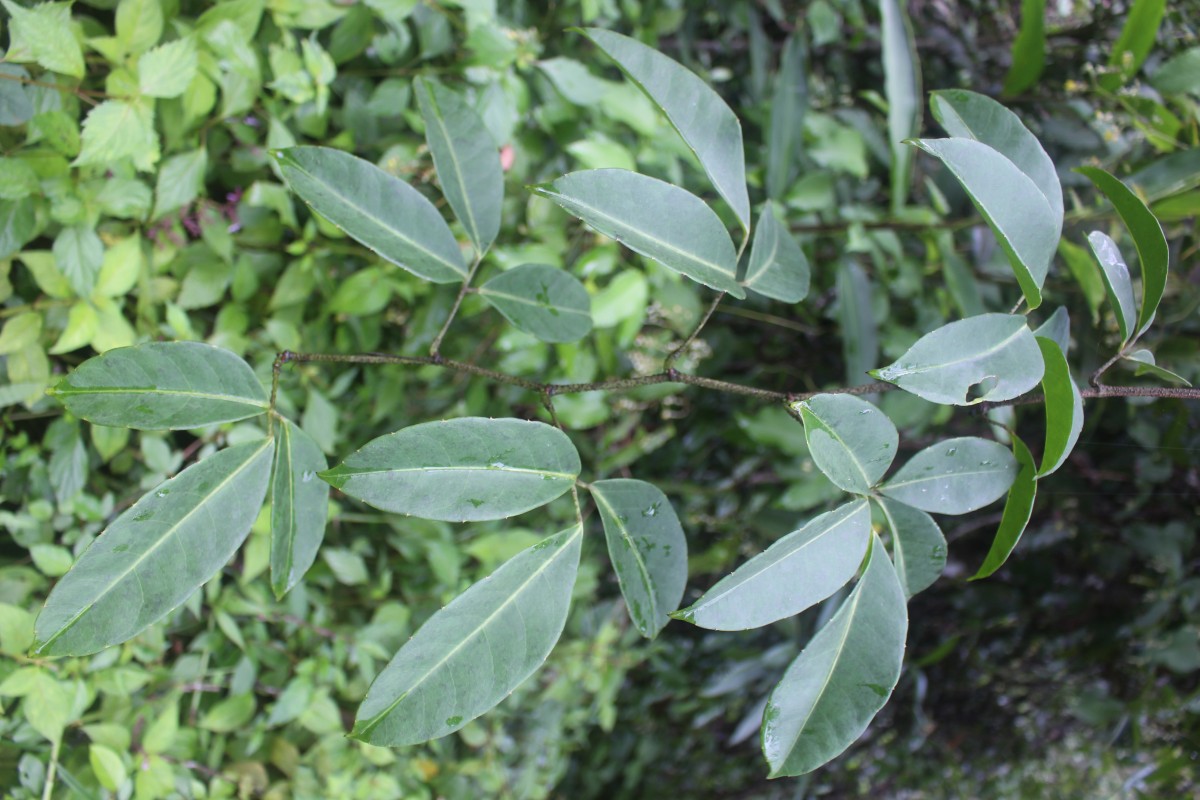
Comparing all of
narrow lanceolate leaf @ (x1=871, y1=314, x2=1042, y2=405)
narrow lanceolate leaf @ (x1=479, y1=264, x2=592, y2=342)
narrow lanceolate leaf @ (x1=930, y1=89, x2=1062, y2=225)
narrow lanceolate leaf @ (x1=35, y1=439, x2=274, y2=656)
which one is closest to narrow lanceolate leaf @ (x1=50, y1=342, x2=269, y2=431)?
narrow lanceolate leaf @ (x1=35, y1=439, x2=274, y2=656)

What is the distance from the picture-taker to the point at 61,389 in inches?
18.0

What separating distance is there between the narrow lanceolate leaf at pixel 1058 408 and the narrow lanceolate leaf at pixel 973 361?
0.04 feet

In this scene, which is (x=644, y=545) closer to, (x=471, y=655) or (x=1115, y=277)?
(x=471, y=655)

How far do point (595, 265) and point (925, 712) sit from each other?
1682 millimetres

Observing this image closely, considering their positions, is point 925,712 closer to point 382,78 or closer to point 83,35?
point 382,78

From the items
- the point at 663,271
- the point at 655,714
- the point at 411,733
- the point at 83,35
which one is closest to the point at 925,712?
the point at 655,714

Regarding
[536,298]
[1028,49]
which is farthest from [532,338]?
[1028,49]

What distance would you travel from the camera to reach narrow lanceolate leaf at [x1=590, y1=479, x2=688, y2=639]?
1.82 feet

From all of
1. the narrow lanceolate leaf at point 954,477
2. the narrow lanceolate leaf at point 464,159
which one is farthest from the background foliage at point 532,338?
the narrow lanceolate leaf at point 954,477

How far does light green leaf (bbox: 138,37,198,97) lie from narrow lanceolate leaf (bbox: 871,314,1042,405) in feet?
2.30

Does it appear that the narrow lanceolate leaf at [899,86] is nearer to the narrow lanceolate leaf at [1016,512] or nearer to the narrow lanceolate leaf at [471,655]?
the narrow lanceolate leaf at [1016,512]

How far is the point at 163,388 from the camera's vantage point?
1.65 ft

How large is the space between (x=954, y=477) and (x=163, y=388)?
542mm

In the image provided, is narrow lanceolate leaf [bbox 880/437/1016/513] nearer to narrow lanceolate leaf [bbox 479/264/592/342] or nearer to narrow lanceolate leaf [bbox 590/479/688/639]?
narrow lanceolate leaf [bbox 590/479/688/639]
